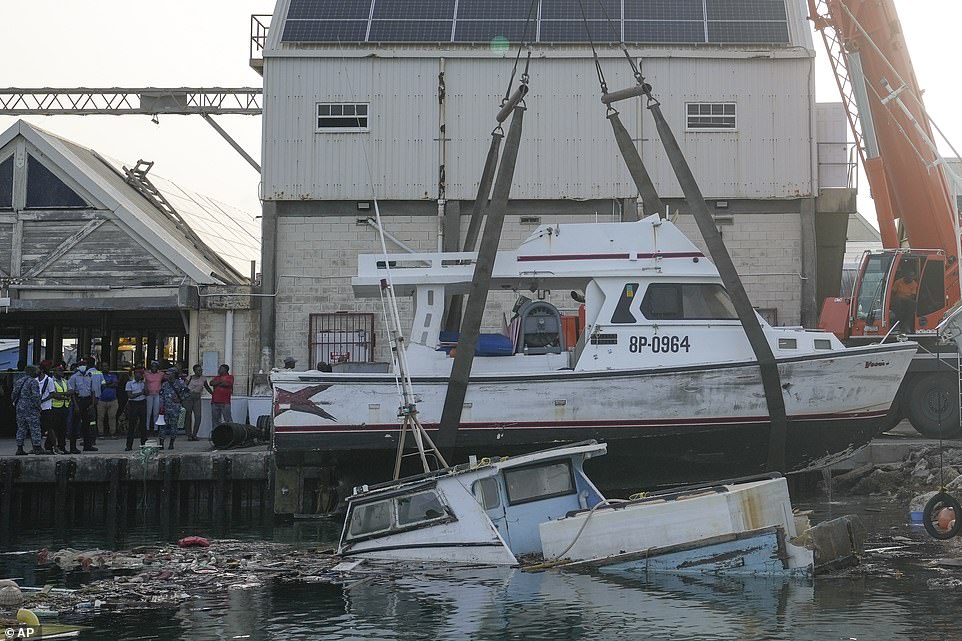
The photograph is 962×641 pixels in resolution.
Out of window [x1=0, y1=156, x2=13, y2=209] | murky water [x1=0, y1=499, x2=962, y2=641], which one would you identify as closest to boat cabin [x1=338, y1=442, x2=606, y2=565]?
murky water [x1=0, y1=499, x2=962, y2=641]

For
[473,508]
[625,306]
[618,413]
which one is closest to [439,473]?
[473,508]

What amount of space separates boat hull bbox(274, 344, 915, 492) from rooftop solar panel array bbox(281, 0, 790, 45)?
10058 mm

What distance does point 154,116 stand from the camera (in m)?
33.1

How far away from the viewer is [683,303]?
17.8m

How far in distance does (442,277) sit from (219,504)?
5.78m

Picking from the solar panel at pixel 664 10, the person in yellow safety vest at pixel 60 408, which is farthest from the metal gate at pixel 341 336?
the solar panel at pixel 664 10

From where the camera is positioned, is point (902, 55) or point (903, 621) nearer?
point (903, 621)

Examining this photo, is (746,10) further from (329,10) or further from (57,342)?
(57,342)

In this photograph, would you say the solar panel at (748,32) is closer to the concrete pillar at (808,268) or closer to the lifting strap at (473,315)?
the concrete pillar at (808,268)

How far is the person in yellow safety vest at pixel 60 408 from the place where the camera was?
2155cm

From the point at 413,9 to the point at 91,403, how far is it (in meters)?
10.5

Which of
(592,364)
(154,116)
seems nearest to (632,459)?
(592,364)

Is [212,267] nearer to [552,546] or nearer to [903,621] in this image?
[552,546]

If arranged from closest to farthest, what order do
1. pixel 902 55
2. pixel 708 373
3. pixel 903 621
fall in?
pixel 903 621 < pixel 708 373 < pixel 902 55
